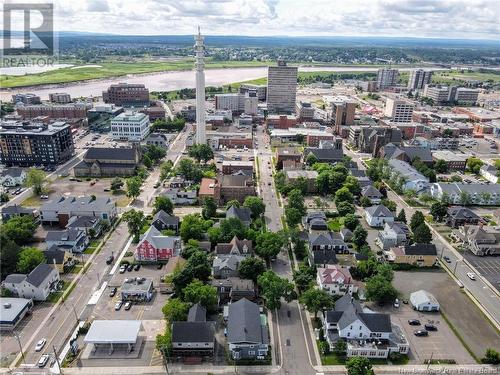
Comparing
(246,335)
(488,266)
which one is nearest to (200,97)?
(488,266)

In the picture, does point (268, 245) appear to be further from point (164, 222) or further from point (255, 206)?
point (164, 222)

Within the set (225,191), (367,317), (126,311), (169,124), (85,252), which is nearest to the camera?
(367,317)

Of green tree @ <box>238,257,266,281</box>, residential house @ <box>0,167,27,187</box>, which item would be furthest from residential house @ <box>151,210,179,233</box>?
residential house @ <box>0,167,27,187</box>

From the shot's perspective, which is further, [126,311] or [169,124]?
[169,124]

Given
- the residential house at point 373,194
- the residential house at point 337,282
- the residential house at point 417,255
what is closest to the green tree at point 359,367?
the residential house at point 337,282

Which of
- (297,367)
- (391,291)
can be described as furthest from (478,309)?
(297,367)

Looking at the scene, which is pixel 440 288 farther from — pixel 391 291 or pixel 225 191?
pixel 225 191

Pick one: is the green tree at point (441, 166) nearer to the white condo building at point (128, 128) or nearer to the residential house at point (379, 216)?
the residential house at point (379, 216)
